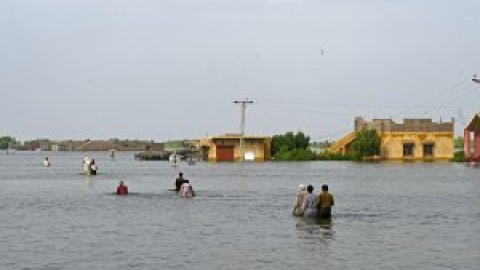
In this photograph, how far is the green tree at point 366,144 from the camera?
156m

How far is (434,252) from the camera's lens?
29.3 metres

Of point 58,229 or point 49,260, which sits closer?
point 49,260

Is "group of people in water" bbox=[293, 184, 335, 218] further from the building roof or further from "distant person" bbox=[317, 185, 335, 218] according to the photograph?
the building roof

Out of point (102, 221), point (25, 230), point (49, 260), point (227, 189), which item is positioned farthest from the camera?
point (227, 189)

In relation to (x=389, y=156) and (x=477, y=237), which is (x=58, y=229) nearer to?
(x=477, y=237)

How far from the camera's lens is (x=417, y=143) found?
6255 inches

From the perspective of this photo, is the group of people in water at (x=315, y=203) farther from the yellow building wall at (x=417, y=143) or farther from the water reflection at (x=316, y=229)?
the yellow building wall at (x=417, y=143)

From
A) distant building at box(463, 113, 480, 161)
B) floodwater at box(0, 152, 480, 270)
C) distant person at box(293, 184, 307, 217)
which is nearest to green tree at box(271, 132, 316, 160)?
distant building at box(463, 113, 480, 161)

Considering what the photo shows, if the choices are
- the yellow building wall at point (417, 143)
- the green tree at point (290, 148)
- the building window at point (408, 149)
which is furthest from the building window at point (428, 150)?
the green tree at point (290, 148)

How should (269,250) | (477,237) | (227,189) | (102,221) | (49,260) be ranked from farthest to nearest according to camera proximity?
1. (227,189)
2. (102,221)
3. (477,237)
4. (269,250)
5. (49,260)

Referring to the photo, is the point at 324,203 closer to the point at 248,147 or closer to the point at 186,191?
the point at 186,191

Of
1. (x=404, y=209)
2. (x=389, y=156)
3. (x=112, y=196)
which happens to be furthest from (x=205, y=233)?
(x=389, y=156)

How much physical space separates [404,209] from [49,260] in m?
25.2

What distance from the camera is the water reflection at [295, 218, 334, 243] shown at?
3353 centimetres
